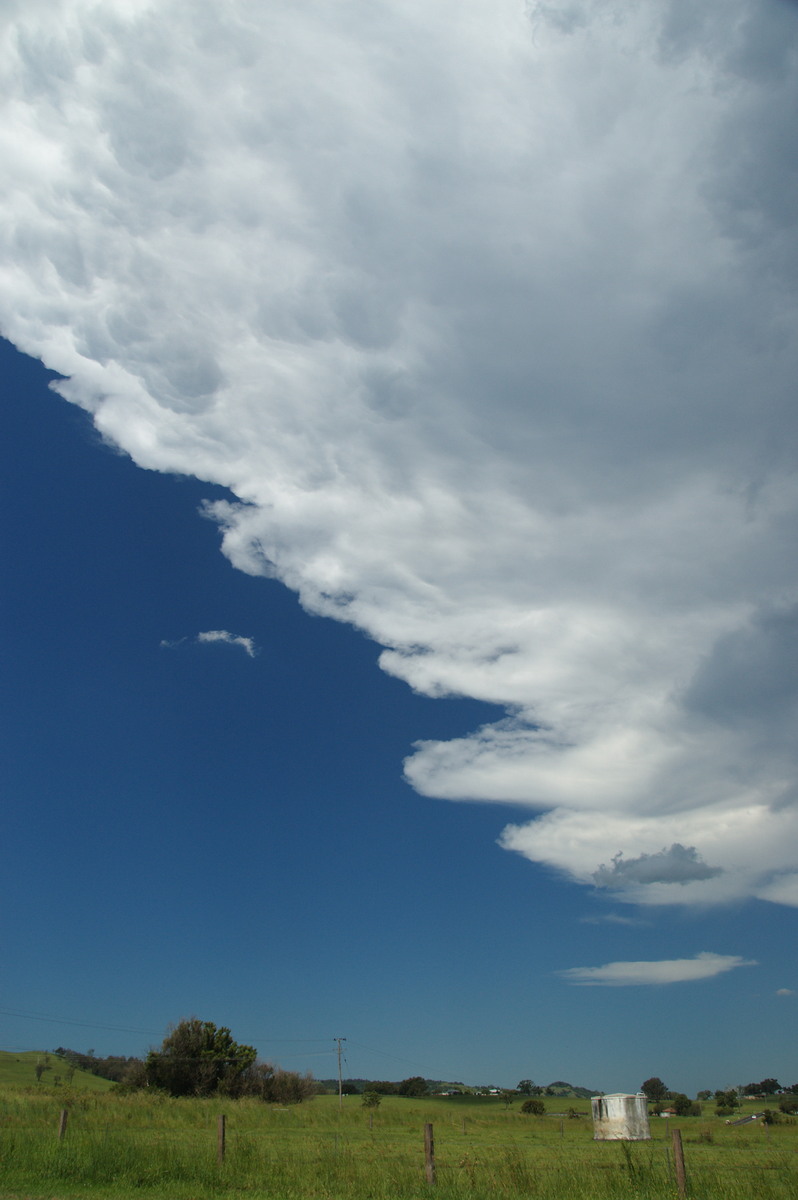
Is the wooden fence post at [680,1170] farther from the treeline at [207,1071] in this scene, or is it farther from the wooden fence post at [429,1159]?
the treeline at [207,1071]

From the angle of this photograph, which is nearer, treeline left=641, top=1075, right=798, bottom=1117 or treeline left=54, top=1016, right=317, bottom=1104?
treeline left=54, top=1016, right=317, bottom=1104

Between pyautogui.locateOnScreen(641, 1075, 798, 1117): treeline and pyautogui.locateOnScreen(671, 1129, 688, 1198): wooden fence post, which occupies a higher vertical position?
pyautogui.locateOnScreen(671, 1129, 688, 1198): wooden fence post

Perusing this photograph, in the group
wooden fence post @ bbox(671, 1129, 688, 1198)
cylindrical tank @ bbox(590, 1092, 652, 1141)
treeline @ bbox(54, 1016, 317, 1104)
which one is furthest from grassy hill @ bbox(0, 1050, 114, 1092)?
wooden fence post @ bbox(671, 1129, 688, 1198)

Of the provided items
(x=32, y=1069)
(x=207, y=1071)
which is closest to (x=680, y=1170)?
(x=207, y=1071)

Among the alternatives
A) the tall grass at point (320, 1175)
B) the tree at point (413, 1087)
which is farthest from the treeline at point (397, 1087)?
the tall grass at point (320, 1175)

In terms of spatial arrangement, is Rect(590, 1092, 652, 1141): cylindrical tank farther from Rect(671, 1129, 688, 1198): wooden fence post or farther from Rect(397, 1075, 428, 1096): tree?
Rect(397, 1075, 428, 1096): tree

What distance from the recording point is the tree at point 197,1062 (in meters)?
69.2

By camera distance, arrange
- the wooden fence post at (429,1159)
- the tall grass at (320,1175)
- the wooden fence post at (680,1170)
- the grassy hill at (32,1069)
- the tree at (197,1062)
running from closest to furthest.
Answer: the wooden fence post at (680,1170) < the tall grass at (320,1175) < the wooden fence post at (429,1159) < the tree at (197,1062) < the grassy hill at (32,1069)

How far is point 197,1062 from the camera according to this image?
7100 cm

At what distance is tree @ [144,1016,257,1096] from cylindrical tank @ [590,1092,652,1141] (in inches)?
1459

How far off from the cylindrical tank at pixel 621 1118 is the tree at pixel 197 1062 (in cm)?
3705

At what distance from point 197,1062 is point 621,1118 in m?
41.0

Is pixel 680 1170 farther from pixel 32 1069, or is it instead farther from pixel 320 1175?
pixel 32 1069

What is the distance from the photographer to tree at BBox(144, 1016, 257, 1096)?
69.2 meters
